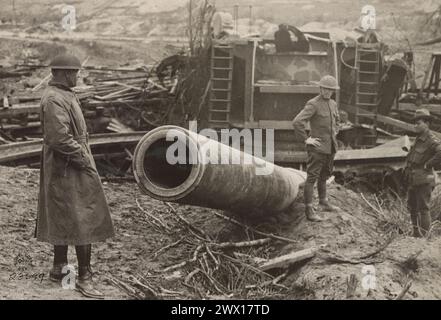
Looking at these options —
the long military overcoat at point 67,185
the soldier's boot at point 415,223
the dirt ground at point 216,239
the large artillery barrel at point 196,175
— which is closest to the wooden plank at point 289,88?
the dirt ground at point 216,239

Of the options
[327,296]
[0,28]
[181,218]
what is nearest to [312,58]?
[181,218]

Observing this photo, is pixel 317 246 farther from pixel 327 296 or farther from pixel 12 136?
pixel 12 136

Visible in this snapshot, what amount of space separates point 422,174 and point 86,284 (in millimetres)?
4404

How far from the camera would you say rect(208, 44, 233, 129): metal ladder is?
38.7 ft

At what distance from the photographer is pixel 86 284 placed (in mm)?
5648

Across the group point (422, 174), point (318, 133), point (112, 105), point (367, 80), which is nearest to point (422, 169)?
point (422, 174)

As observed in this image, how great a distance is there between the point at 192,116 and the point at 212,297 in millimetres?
7039

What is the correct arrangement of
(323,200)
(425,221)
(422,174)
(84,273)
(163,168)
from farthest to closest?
(425,221)
(422,174)
(323,200)
(163,168)
(84,273)

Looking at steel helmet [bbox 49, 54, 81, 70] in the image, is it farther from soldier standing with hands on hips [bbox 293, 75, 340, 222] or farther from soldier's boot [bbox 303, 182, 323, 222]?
soldier's boot [bbox 303, 182, 323, 222]

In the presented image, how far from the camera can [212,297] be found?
227 inches

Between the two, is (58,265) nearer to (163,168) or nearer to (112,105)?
(163,168)

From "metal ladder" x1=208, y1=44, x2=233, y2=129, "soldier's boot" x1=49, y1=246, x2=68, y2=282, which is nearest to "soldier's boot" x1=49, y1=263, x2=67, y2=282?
"soldier's boot" x1=49, y1=246, x2=68, y2=282

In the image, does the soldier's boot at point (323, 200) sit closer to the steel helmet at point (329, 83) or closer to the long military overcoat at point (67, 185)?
the steel helmet at point (329, 83)

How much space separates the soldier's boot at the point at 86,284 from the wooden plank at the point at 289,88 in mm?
6144
